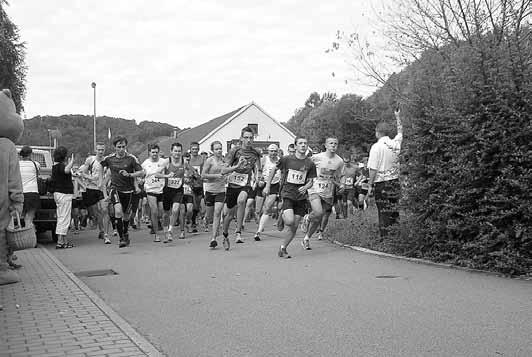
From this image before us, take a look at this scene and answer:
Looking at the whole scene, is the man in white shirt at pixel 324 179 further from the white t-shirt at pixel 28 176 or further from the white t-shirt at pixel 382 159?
the white t-shirt at pixel 28 176

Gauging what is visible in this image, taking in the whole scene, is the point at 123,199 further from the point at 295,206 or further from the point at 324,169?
the point at 324,169

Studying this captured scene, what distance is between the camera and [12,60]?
101 feet

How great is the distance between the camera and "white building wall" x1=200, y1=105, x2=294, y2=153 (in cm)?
6594

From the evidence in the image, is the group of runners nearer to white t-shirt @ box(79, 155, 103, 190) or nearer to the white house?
white t-shirt @ box(79, 155, 103, 190)

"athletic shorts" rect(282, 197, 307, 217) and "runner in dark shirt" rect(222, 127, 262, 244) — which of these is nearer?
"athletic shorts" rect(282, 197, 307, 217)

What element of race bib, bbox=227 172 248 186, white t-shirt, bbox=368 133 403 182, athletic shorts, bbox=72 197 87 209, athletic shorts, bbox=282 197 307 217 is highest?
white t-shirt, bbox=368 133 403 182

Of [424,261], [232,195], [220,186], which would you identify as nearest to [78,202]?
[220,186]

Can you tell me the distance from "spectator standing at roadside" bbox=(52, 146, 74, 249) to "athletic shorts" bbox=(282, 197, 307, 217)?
14.7 feet

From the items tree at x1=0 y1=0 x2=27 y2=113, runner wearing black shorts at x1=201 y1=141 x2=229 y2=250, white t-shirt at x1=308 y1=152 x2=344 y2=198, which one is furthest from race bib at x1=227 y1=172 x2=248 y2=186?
tree at x1=0 y1=0 x2=27 y2=113

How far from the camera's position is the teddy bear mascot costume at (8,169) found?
6.97 meters

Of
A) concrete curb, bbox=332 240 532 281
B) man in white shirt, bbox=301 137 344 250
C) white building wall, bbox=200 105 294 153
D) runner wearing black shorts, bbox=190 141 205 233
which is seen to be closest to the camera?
concrete curb, bbox=332 240 532 281

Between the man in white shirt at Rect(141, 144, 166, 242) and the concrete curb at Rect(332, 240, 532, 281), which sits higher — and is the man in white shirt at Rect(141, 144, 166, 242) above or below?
above

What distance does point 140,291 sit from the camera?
288 inches

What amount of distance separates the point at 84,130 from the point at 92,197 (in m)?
56.2
